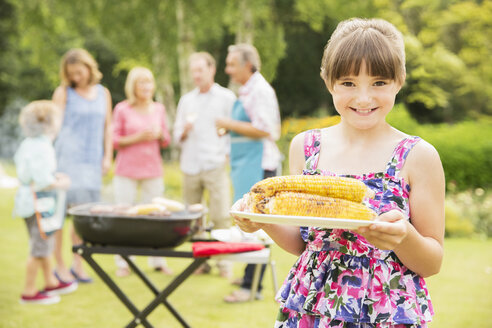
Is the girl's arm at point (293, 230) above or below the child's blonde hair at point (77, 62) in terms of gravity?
below

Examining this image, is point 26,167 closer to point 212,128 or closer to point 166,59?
point 212,128

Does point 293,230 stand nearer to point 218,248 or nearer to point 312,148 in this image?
point 312,148

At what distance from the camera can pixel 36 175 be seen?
480 centimetres

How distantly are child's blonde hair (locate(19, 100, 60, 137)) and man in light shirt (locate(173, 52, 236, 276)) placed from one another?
1.32 metres

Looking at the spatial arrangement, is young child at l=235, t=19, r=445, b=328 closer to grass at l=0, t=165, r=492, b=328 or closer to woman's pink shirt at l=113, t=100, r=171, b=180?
grass at l=0, t=165, r=492, b=328

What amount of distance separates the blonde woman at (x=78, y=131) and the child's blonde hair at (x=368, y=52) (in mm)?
4283

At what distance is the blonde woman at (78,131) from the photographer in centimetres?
555

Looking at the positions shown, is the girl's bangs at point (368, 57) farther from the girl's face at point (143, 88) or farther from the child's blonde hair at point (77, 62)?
the girl's face at point (143, 88)

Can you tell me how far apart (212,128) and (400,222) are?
4562 mm

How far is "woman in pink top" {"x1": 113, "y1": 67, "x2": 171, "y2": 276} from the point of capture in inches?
232

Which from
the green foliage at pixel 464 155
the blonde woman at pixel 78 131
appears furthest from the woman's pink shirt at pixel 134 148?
the green foliage at pixel 464 155

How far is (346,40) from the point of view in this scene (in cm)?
164

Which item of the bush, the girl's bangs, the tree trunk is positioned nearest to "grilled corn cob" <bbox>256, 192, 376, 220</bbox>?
the girl's bangs

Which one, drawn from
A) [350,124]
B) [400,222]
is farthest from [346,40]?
[400,222]
